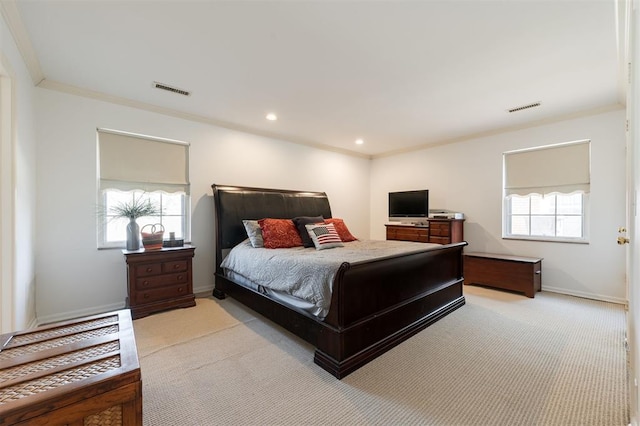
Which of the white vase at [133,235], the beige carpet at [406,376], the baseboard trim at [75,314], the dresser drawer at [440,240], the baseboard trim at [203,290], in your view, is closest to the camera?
the beige carpet at [406,376]

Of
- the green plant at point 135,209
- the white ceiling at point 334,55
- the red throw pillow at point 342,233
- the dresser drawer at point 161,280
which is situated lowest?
the dresser drawer at point 161,280

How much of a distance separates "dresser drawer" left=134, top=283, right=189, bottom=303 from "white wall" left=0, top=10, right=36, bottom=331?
0.89m

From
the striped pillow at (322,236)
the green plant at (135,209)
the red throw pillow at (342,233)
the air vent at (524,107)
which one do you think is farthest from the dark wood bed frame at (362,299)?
the air vent at (524,107)

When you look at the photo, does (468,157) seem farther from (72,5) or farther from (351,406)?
(72,5)

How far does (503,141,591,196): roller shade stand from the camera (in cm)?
381

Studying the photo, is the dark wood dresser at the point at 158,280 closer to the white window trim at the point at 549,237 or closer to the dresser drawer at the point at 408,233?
the dresser drawer at the point at 408,233

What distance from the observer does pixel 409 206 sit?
5410mm

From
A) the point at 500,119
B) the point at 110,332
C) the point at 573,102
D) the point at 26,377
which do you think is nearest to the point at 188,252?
the point at 110,332

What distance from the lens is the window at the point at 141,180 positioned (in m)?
3.32

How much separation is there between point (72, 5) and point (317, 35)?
1686 millimetres

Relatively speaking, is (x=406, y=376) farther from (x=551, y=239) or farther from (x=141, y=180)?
(x=141, y=180)

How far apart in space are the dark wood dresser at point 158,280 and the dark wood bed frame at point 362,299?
501 millimetres

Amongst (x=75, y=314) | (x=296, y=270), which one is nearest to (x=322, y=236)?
(x=296, y=270)

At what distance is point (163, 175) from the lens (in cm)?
373
